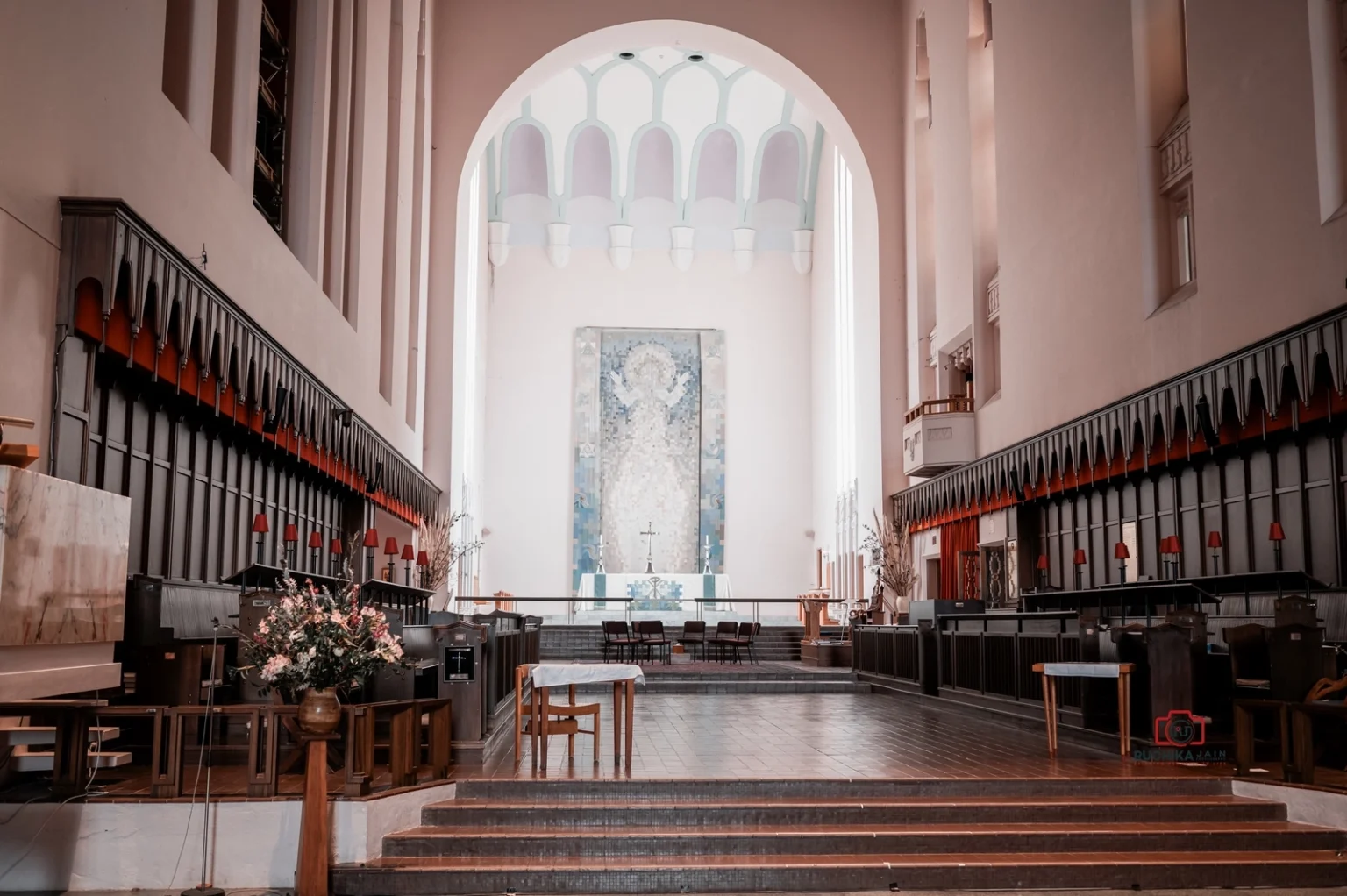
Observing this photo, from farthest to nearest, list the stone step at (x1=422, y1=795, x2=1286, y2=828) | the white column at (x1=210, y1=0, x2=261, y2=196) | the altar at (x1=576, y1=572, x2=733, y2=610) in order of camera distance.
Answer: the altar at (x1=576, y1=572, x2=733, y2=610), the white column at (x1=210, y1=0, x2=261, y2=196), the stone step at (x1=422, y1=795, x2=1286, y2=828)

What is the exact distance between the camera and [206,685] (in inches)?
244

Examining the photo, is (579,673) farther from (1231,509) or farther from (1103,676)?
(1231,509)

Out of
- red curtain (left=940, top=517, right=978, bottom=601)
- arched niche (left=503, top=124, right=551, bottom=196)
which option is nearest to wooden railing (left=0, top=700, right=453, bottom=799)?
red curtain (left=940, top=517, right=978, bottom=601)

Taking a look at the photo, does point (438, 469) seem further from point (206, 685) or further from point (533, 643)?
point (206, 685)

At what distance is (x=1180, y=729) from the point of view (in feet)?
23.5

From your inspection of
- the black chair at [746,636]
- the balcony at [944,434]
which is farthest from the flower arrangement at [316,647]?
the balcony at [944,434]

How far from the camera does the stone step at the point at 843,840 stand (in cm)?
555

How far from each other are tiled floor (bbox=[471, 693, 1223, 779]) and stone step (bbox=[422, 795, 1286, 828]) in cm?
38

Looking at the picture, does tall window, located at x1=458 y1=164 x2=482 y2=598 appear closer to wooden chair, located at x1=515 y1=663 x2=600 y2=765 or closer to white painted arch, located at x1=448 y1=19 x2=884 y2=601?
white painted arch, located at x1=448 y1=19 x2=884 y2=601

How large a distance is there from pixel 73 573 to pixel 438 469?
15.0 meters

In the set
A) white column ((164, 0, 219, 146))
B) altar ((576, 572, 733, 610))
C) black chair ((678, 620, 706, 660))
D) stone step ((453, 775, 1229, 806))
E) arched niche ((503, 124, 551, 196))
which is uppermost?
arched niche ((503, 124, 551, 196))

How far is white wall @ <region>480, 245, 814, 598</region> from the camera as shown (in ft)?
85.0

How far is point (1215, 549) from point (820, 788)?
18.5 feet

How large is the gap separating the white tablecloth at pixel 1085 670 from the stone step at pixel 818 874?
1796 millimetres
